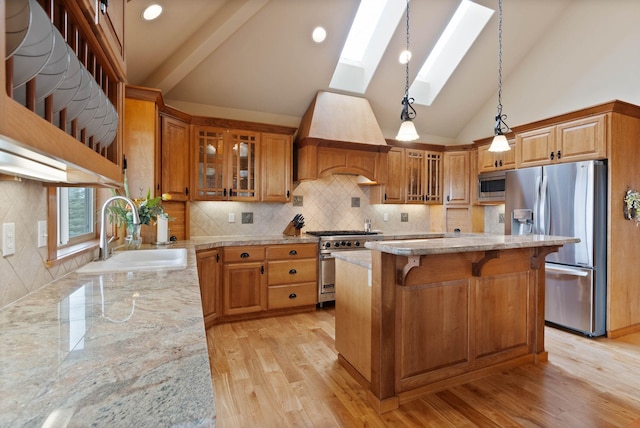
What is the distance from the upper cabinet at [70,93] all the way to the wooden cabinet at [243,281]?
220cm

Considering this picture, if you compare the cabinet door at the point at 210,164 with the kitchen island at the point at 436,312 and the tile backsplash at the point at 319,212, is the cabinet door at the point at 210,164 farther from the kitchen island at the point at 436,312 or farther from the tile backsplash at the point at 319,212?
the kitchen island at the point at 436,312

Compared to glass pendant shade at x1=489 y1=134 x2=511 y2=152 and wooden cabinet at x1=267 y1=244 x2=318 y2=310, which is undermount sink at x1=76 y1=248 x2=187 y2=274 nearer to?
wooden cabinet at x1=267 y1=244 x2=318 y2=310

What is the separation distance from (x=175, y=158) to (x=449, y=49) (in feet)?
13.0

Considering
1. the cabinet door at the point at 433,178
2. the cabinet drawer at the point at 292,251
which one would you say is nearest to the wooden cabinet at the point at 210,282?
the cabinet drawer at the point at 292,251

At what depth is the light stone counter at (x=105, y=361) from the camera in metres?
0.48

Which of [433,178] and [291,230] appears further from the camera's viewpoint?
[433,178]

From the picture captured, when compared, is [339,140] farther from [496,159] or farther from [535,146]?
[535,146]

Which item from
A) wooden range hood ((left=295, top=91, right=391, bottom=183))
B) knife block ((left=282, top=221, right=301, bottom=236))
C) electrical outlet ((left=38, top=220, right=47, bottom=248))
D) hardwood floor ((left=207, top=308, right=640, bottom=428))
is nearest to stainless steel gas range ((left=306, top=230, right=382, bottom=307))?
knife block ((left=282, top=221, right=301, bottom=236))

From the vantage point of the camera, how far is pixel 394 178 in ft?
15.6

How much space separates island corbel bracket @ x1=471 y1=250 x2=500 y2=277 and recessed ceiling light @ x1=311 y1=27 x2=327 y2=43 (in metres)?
2.97

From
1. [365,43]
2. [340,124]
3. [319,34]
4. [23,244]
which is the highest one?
[365,43]

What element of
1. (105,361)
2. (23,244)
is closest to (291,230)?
(23,244)

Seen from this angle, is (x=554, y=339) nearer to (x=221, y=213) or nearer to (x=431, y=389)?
(x=431, y=389)

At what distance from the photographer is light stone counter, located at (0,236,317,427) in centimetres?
48
